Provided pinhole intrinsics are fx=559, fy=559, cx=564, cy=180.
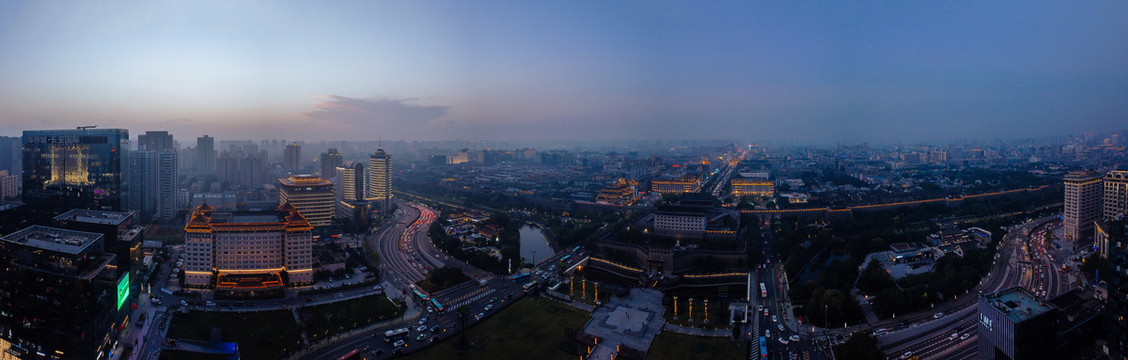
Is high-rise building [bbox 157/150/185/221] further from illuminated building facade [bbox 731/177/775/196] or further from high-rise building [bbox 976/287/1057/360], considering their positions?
high-rise building [bbox 976/287/1057/360]

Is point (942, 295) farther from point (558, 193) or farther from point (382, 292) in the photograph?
point (558, 193)

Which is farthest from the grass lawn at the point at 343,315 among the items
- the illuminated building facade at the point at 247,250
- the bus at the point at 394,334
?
the illuminated building facade at the point at 247,250

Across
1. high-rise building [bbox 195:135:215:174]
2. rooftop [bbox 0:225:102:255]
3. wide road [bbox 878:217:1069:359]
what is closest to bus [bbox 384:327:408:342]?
rooftop [bbox 0:225:102:255]

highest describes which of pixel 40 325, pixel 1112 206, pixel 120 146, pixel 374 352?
pixel 120 146

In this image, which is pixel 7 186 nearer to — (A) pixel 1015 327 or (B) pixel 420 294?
(B) pixel 420 294

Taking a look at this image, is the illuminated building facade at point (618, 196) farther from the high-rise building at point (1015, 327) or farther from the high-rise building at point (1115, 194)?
the high-rise building at point (1015, 327)

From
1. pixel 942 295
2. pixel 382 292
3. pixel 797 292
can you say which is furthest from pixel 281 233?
pixel 942 295

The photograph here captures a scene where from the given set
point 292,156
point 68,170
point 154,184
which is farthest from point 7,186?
point 292,156
